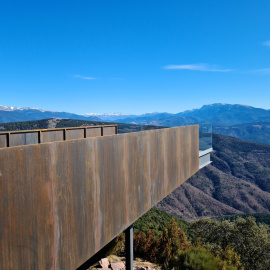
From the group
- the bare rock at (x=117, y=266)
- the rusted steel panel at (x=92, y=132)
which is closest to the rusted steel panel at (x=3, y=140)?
the rusted steel panel at (x=92, y=132)

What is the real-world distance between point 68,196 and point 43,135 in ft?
8.79

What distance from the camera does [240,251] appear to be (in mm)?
24281

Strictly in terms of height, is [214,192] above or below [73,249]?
below

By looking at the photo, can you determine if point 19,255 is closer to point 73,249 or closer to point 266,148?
point 73,249

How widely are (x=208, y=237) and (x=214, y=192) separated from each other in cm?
7942

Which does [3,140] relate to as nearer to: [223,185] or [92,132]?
[92,132]

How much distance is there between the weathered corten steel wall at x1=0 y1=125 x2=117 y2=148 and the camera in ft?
18.1

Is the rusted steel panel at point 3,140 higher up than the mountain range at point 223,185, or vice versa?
the rusted steel panel at point 3,140

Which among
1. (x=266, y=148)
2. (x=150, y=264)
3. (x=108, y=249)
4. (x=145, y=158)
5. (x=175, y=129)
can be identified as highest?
(x=175, y=129)

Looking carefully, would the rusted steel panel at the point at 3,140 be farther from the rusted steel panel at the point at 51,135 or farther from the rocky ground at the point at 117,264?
the rocky ground at the point at 117,264

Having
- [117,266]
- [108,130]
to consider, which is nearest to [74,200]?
[108,130]

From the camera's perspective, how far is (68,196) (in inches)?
178

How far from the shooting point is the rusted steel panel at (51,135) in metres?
6.67

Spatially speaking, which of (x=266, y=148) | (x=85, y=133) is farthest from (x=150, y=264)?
(x=266, y=148)
